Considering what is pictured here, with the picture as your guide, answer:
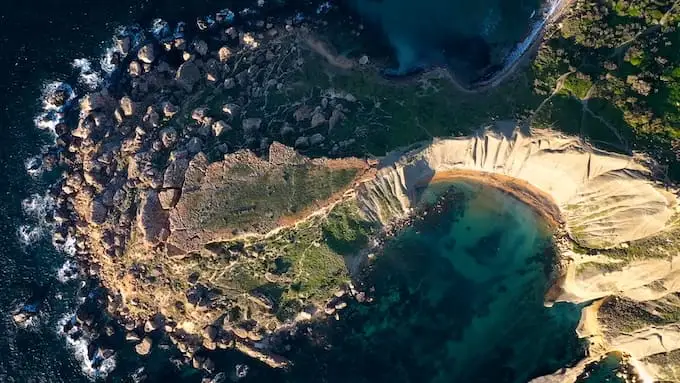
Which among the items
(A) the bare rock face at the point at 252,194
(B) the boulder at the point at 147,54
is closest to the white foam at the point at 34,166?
(B) the boulder at the point at 147,54

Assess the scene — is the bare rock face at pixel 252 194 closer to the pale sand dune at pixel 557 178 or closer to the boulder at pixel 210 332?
the pale sand dune at pixel 557 178

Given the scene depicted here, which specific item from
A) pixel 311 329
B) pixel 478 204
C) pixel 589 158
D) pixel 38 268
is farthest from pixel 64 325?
pixel 589 158

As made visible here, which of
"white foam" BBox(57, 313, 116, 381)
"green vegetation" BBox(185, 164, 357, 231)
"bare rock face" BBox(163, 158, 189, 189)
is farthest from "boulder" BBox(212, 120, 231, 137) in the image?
"white foam" BBox(57, 313, 116, 381)

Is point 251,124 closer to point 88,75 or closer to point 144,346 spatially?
point 88,75

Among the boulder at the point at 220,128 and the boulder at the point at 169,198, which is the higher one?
the boulder at the point at 220,128

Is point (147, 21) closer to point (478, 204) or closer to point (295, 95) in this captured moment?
point (295, 95)

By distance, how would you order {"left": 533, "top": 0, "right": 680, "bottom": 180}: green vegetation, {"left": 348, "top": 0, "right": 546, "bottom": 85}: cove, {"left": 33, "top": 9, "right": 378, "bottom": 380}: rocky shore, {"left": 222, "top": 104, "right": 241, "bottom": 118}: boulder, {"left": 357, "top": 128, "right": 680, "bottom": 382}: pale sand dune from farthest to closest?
{"left": 348, "top": 0, "right": 546, "bottom": 85}: cove < {"left": 222, "top": 104, "right": 241, "bottom": 118}: boulder < {"left": 33, "top": 9, "right": 378, "bottom": 380}: rocky shore < {"left": 357, "top": 128, "right": 680, "bottom": 382}: pale sand dune < {"left": 533, "top": 0, "right": 680, "bottom": 180}: green vegetation

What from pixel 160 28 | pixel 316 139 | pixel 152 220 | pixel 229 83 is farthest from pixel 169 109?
pixel 316 139

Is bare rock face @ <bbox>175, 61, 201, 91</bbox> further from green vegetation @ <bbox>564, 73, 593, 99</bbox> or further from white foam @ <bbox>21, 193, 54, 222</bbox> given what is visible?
Result: green vegetation @ <bbox>564, 73, 593, 99</bbox>
